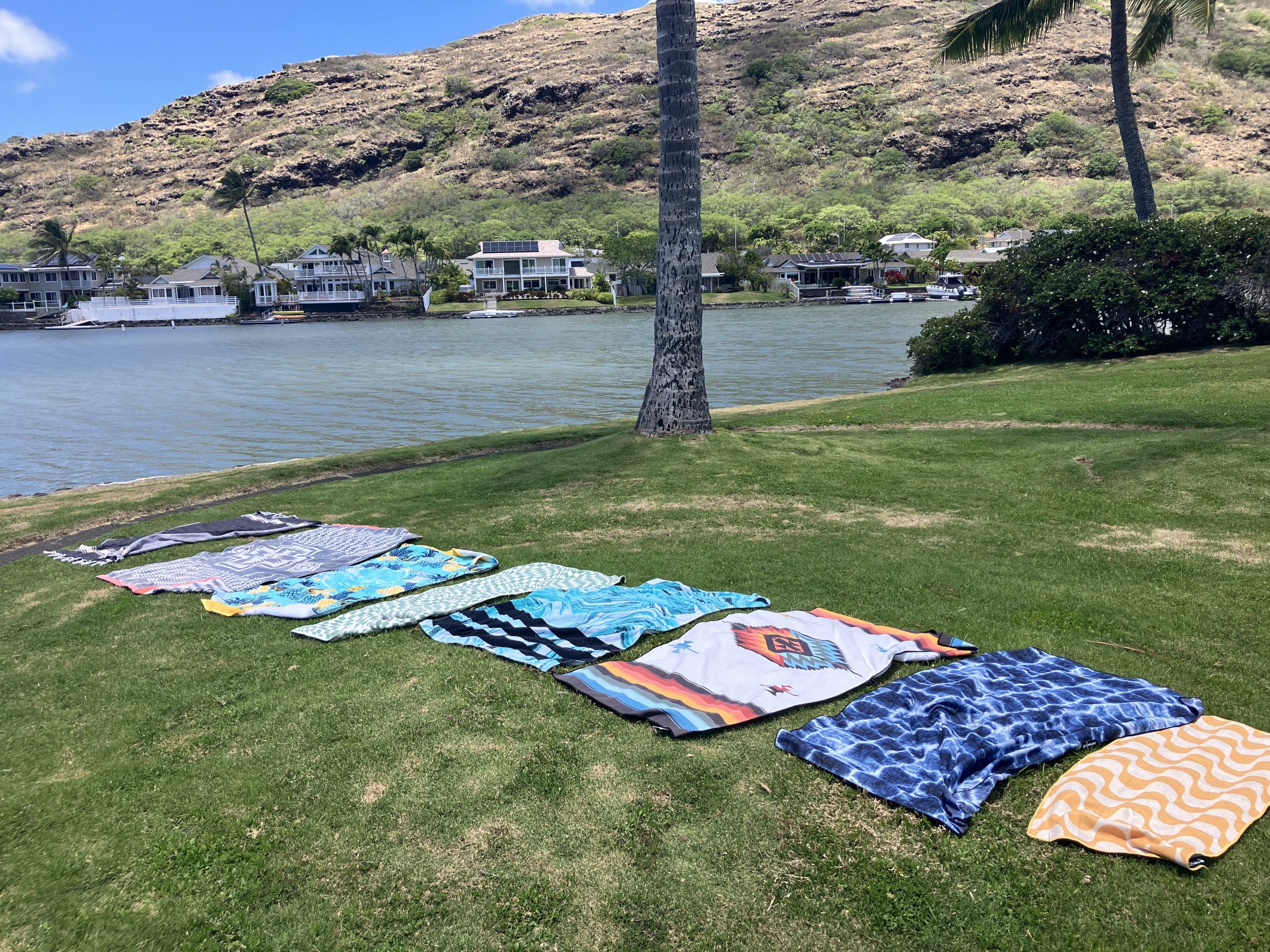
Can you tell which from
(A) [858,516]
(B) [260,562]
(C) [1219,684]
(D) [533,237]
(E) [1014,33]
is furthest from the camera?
(D) [533,237]

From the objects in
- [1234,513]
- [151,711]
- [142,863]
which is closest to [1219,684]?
[1234,513]

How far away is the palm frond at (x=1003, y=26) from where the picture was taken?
762 inches

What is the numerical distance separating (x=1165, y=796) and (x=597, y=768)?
8.25 feet

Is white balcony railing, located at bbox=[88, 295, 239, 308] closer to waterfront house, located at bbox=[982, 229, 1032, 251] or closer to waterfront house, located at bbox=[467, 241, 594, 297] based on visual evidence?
waterfront house, located at bbox=[467, 241, 594, 297]

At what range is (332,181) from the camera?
168 metres

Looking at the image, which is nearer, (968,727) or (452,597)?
(968,727)

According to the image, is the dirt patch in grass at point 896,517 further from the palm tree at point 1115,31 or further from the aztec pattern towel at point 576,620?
the palm tree at point 1115,31

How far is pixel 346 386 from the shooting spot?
1380 inches

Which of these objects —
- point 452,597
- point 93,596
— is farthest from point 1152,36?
point 93,596

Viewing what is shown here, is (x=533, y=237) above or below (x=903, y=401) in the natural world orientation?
above

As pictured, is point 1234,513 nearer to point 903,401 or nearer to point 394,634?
point 394,634

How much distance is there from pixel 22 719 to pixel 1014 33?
22.5m

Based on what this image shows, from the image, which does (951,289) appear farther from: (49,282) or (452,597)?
(49,282)

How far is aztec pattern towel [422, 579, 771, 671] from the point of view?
5586 mm
